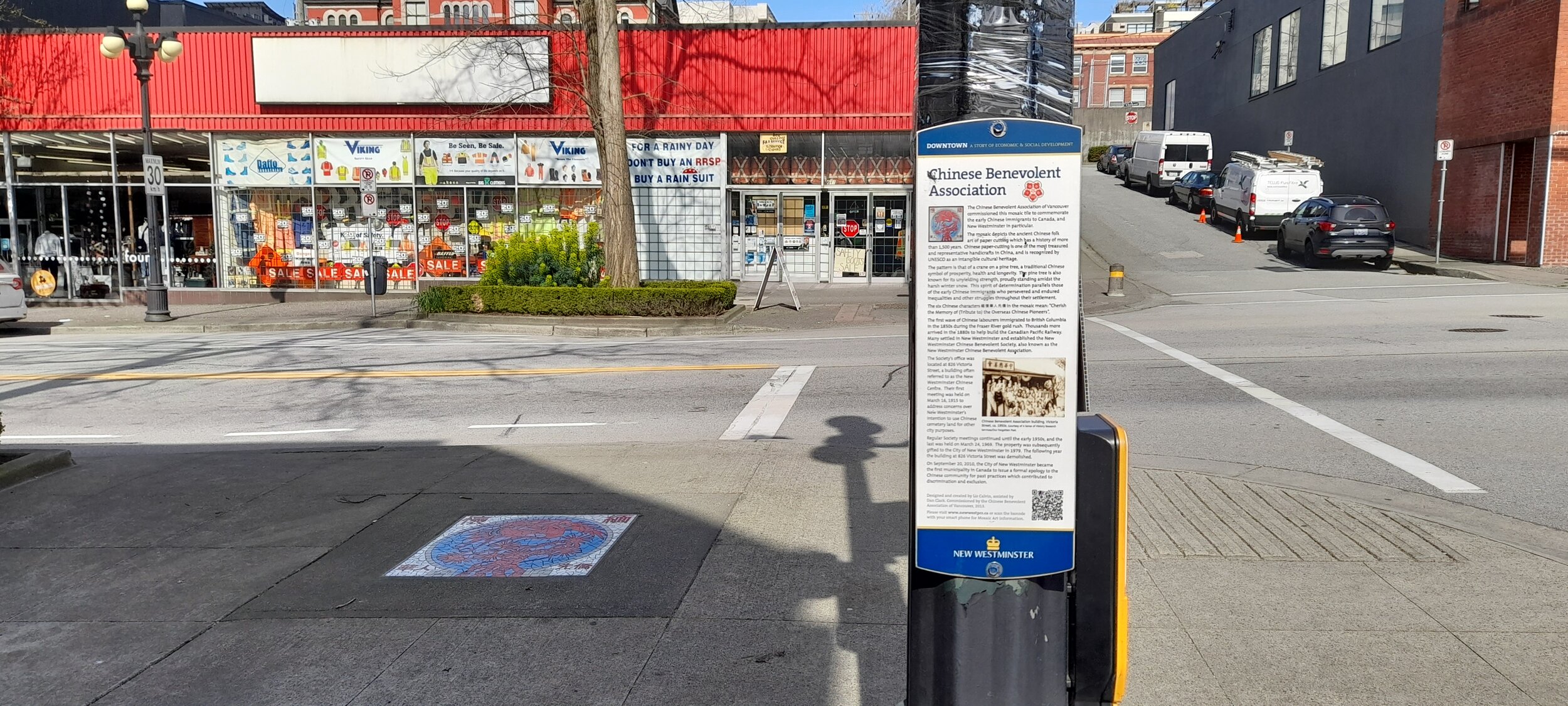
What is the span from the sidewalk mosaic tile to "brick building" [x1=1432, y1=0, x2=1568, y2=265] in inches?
1023

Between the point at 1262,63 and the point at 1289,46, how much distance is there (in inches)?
128

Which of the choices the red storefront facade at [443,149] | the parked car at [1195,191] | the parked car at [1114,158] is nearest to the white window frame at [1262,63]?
the parked car at [1114,158]

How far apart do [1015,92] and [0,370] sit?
15217mm

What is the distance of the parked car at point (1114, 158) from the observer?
160 ft

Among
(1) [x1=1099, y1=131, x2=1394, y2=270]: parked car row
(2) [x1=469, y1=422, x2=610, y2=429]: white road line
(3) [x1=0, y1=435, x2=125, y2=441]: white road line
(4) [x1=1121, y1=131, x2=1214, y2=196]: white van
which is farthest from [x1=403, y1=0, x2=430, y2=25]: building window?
(2) [x1=469, y1=422, x2=610, y2=429]: white road line

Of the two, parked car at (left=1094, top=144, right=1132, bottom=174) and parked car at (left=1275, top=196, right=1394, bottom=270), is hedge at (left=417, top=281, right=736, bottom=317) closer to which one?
parked car at (left=1275, top=196, right=1394, bottom=270)

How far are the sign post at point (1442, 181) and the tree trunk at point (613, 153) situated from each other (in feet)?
59.9

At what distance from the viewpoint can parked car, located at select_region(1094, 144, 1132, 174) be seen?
48662 millimetres

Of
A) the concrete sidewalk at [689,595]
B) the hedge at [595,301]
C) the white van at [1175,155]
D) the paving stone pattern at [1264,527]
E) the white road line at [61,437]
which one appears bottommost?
the white road line at [61,437]

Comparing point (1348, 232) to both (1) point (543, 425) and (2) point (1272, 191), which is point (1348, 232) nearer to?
Answer: (2) point (1272, 191)

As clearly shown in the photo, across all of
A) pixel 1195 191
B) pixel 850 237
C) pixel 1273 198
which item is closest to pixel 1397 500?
pixel 850 237

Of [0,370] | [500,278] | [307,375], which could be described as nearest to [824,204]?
[500,278]

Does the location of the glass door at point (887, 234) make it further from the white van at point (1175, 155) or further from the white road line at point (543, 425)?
the white van at point (1175, 155)

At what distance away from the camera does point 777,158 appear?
1036 inches
